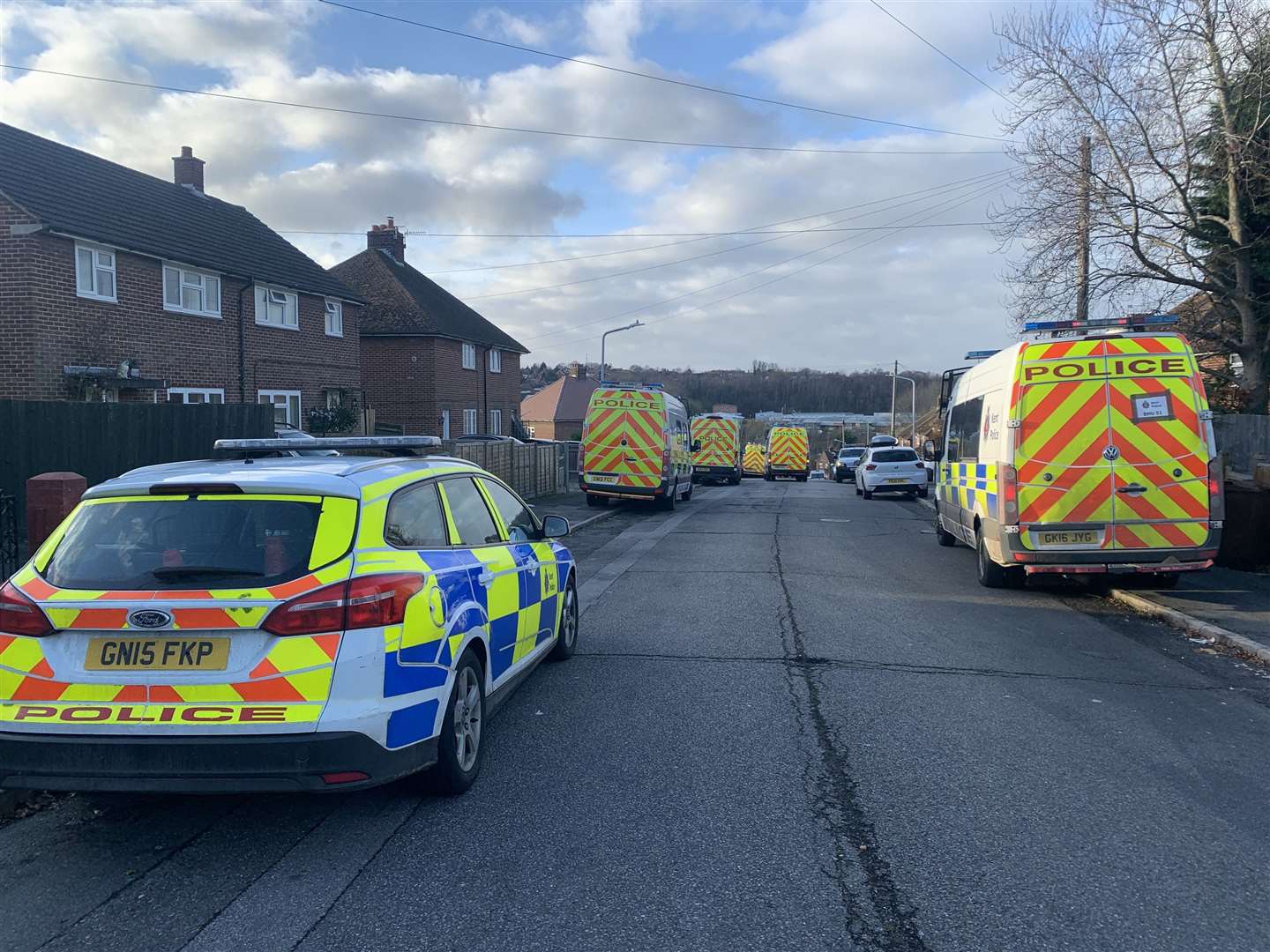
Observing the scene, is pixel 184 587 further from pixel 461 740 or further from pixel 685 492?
pixel 685 492

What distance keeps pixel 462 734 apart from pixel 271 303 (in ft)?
69.1

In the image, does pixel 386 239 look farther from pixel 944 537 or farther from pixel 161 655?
pixel 161 655

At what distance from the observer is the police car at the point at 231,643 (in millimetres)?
3910

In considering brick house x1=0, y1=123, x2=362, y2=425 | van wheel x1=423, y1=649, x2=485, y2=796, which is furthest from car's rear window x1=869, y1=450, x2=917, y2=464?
van wheel x1=423, y1=649, x2=485, y2=796

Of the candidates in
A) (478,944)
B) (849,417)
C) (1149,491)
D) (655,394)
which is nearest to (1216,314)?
(655,394)

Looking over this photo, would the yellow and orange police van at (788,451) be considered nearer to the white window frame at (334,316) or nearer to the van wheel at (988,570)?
the white window frame at (334,316)

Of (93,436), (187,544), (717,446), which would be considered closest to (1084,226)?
(93,436)

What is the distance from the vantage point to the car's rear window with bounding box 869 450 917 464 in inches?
1114

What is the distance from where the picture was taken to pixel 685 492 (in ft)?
84.5

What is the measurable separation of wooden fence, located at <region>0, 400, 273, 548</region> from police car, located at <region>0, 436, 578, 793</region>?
828 cm

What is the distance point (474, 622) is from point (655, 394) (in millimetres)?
17439

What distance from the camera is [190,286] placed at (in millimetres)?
20359

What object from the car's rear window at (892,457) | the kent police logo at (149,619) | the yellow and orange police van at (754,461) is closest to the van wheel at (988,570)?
the kent police logo at (149,619)

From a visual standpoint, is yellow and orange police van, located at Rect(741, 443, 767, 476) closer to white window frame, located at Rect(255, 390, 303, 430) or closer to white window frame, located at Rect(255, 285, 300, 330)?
white window frame, located at Rect(255, 390, 303, 430)
